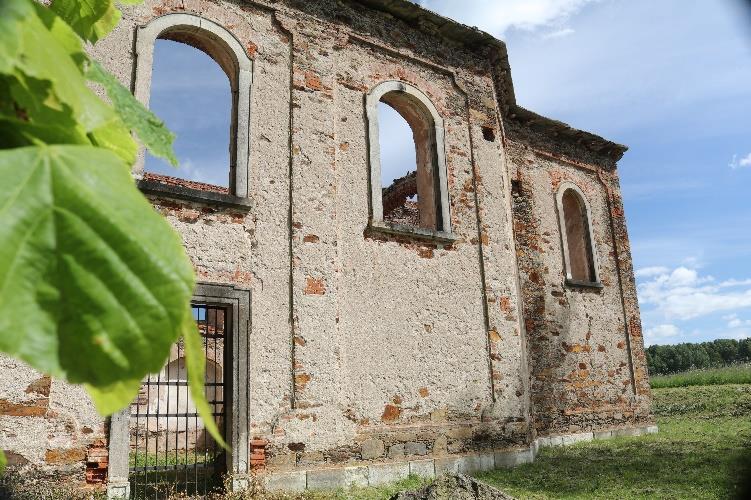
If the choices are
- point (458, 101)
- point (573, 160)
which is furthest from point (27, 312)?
point (573, 160)

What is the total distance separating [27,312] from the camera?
17.6 inches

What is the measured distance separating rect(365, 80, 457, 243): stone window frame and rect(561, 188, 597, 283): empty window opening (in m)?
4.72

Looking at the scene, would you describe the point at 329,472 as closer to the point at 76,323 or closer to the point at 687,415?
the point at 76,323

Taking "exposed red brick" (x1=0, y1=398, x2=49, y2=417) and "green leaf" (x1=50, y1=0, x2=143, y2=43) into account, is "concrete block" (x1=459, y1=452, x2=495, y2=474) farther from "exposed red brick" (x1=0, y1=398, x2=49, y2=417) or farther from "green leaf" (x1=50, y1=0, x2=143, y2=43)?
"green leaf" (x1=50, y1=0, x2=143, y2=43)

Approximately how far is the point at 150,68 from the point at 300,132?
1.88 metres

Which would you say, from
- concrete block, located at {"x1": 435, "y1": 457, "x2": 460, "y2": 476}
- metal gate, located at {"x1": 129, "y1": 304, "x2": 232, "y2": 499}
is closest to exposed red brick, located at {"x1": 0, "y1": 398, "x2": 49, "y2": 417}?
metal gate, located at {"x1": 129, "y1": 304, "x2": 232, "y2": 499}

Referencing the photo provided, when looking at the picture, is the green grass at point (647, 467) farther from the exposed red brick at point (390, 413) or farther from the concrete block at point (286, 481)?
the concrete block at point (286, 481)

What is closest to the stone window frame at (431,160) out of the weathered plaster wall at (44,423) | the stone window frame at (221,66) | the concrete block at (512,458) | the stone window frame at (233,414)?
the stone window frame at (221,66)

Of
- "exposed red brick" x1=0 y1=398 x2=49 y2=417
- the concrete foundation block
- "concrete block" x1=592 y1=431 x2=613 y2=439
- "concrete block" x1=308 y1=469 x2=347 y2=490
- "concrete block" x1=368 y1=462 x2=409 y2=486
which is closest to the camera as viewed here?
"exposed red brick" x1=0 y1=398 x2=49 y2=417

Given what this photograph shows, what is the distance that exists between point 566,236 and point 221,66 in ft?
26.1

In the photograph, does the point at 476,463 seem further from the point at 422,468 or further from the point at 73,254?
the point at 73,254

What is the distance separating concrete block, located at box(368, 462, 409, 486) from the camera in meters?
6.78

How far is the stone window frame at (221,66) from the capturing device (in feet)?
20.9

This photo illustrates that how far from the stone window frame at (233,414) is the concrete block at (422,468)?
217 centimetres
